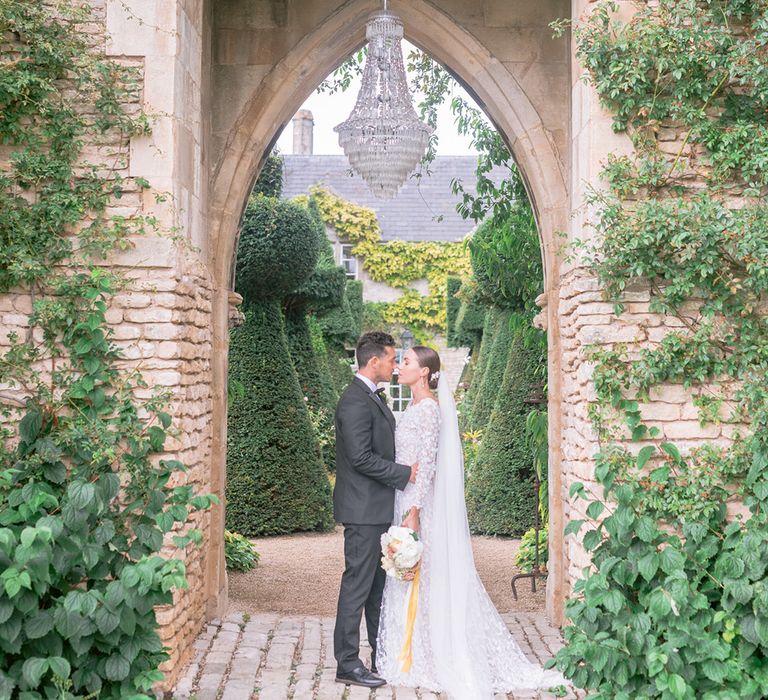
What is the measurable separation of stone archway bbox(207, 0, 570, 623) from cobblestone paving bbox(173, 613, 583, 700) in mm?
289

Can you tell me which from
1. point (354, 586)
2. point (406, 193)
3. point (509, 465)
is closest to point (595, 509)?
point (354, 586)

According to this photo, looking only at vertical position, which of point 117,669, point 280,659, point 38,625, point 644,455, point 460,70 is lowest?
point 280,659

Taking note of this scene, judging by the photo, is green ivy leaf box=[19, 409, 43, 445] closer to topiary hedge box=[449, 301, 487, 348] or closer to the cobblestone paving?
the cobblestone paving

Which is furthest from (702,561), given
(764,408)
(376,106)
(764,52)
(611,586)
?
(376,106)

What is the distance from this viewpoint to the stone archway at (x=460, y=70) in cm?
611

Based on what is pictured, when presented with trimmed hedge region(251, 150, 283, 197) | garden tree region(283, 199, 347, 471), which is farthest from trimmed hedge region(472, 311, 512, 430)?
trimmed hedge region(251, 150, 283, 197)

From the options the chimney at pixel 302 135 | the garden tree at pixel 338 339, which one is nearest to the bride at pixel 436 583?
the garden tree at pixel 338 339

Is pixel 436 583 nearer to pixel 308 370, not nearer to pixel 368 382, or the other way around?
pixel 368 382

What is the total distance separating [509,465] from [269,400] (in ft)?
8.47

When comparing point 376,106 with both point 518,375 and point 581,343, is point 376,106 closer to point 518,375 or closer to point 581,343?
point 581,343

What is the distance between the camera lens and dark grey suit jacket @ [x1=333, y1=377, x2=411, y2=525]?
4895 mm

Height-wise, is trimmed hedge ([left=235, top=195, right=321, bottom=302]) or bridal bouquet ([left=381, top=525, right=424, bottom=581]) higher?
trimmed hedge ([left=235, top=195, right=321, bottom=302])

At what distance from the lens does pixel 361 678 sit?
485cm

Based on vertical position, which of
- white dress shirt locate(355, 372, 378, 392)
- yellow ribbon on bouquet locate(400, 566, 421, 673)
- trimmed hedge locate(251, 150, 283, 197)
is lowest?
yellow ribbon on bouquet locate(400, 566, 421, 673)
